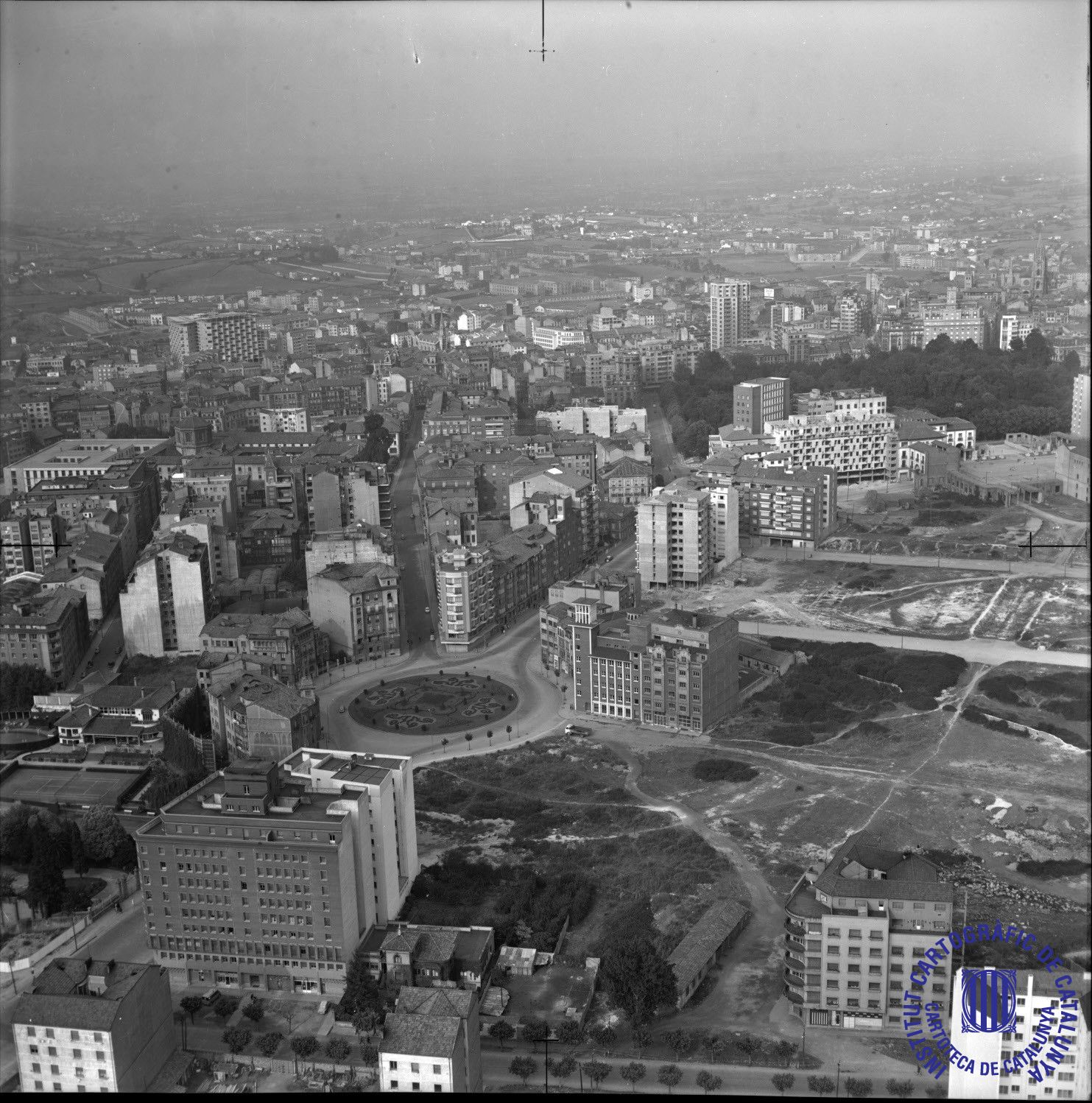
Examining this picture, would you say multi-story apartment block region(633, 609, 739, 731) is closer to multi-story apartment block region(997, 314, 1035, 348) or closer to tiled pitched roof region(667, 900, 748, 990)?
tiled pitched roof region(667, 900, 748, 990)

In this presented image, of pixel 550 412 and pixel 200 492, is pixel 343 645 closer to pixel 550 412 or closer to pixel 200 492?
pixel 200 492

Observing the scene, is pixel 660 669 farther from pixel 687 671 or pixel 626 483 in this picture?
pixel 626 483

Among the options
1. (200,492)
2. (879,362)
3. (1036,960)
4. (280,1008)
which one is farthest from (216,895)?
(879,362)

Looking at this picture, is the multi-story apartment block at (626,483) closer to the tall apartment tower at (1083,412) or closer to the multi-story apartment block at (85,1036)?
the tall apartment tower at (1083,412)

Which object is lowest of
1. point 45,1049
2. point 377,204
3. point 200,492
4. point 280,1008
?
point 280,1008

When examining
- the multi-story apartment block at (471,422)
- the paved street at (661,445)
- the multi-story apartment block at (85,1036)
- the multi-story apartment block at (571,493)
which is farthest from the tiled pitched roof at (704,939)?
the multi-story apartment block at (471,422)

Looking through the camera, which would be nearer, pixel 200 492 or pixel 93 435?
pixel 200 492

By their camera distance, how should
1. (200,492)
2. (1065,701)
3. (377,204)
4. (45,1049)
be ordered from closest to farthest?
1. (45,1049)
2. (1065,701)
3. (200,492)
4. (377,204)

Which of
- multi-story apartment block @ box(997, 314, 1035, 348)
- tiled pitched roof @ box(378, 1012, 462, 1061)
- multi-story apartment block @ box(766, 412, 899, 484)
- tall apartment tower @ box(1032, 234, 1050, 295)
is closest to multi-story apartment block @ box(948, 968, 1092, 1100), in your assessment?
tiled pitched roof @ box(378, 1012, 462, 1061)
